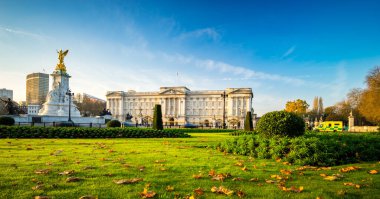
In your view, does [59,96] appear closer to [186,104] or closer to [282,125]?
[282,125]

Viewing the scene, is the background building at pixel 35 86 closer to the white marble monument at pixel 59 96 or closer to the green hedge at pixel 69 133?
the white marble monument at pixel 59 96

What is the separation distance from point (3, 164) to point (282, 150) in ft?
27.2

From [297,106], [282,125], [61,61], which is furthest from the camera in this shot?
[297,106]

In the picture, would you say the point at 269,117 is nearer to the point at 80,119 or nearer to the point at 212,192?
the point at 212,192

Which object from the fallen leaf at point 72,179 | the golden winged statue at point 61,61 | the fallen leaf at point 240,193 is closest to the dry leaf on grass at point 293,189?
the fallen leaf at point 240,193

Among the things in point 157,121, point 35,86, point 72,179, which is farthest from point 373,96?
point 35,86

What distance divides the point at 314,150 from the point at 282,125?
231 centimetres

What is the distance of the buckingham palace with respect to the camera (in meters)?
99.4

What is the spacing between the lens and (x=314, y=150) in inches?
332

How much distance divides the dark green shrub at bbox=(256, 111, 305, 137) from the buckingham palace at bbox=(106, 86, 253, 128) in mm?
85244

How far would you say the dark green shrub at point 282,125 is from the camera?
10.7 m

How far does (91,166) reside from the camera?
681 cm

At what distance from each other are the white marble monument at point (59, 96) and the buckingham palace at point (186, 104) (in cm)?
5637

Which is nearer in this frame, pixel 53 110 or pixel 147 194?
pixel 147 194
